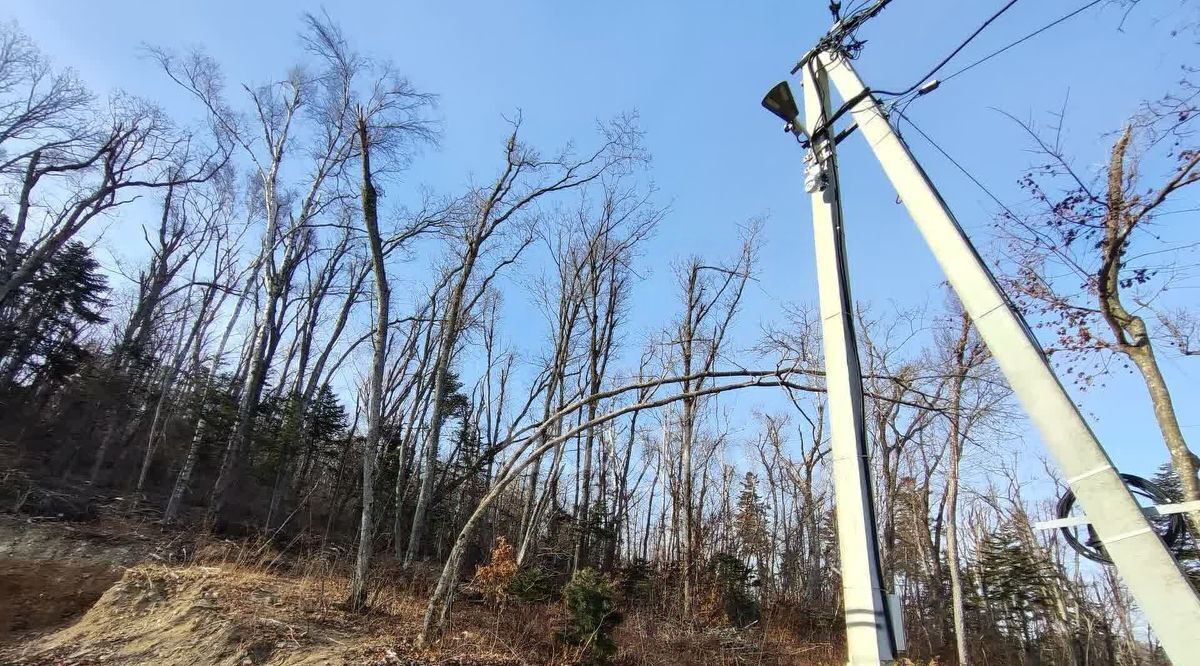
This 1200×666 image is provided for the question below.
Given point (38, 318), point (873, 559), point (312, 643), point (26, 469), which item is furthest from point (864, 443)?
point (38, 318)

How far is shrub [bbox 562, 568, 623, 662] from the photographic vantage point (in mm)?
8555

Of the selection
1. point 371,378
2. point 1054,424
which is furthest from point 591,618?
point 1054,424

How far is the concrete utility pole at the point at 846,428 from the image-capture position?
2.91 m

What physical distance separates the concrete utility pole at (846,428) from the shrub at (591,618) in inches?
234

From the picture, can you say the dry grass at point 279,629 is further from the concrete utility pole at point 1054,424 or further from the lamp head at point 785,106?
the lamp head at point 785,106

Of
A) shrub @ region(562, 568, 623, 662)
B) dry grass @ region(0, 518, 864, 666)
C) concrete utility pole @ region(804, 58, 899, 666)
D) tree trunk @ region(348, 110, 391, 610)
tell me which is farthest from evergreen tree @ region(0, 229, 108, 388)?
concrete utility pole @ region(804, 58, 899, 666)

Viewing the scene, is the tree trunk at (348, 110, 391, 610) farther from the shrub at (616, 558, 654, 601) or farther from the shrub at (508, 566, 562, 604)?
the shrub at (616, 558, 654, 601)

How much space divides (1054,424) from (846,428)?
1.02m

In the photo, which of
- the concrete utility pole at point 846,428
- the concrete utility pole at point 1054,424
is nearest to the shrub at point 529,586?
the concrete utility pole at point 846,428

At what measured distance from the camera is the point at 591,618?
8680 mm

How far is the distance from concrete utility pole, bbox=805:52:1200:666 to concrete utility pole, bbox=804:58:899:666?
36mm

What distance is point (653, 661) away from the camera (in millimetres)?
10000

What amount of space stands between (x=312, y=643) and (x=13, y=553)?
873cm

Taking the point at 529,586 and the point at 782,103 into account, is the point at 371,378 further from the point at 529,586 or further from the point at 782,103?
the point at 782,103
